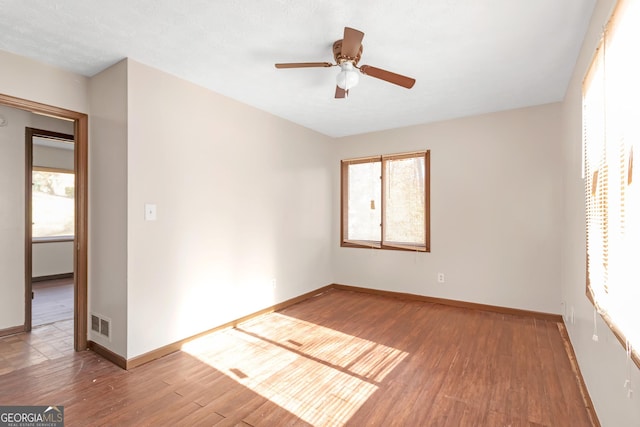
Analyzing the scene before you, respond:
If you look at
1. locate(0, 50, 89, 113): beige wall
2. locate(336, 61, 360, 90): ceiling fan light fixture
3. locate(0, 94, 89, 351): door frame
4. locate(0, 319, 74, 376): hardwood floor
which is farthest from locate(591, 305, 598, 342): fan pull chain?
locate(0, 50, 89, 113): beige wall

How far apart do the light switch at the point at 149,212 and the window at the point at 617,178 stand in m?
3.00

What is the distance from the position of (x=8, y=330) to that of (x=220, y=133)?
301 cm

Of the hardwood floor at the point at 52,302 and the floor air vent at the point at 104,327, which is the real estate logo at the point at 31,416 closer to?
the floor air vent at the point at 104,327

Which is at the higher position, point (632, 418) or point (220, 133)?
point (220, 133)

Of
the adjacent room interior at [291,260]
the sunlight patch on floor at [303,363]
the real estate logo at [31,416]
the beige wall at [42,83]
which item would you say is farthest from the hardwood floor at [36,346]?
the beige wall at [42,83]

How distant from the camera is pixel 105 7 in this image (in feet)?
6.02

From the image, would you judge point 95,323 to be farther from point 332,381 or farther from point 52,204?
point 52,204

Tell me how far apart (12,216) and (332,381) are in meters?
3.72

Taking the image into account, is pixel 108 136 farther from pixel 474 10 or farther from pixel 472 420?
pixel 472 420

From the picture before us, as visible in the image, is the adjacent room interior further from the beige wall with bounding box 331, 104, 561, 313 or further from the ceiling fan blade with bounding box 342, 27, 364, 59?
the ceiling fan blade with bounding box 342, 27, 364, 59

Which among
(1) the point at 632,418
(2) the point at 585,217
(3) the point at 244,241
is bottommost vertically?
(1) the point at 632,418

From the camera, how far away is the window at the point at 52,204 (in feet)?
18.5

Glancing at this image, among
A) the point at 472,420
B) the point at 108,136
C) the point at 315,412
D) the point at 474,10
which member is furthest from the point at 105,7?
the point at 472,420

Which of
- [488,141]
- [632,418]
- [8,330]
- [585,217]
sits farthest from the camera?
[488,141]
